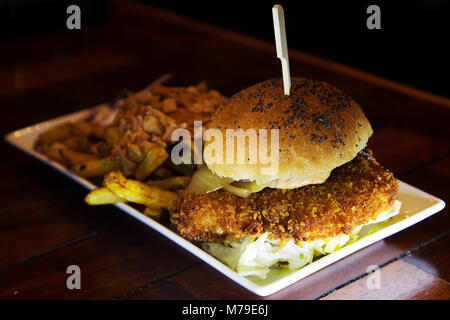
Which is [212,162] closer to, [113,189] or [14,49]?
[113,189]

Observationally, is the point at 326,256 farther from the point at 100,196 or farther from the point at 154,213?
the point at 100,196

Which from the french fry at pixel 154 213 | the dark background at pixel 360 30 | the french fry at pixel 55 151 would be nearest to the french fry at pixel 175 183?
the french fry at pixel 154 213

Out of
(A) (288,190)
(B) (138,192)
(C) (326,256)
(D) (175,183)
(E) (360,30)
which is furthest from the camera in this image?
(E) (360,30)

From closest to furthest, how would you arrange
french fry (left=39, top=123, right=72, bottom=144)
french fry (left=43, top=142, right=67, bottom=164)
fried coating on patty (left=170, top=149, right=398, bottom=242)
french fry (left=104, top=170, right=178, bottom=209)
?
fried coating on patty (left=170, top=149, right=398, bottom=242) < french fry (left=104, top=170, right=178, bottom=209) < french fry (left=43, top=142, right=67, bottom=164) < french fry (left=39, top=123, right=72, bottom=144)

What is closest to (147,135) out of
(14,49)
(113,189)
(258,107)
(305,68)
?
(113,189)

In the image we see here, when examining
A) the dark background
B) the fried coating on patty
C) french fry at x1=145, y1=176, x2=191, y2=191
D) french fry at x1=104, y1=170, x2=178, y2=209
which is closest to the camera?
the fried coating on patty

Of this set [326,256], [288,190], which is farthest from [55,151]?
[326,256]

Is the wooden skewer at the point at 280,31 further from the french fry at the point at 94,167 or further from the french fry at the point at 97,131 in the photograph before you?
the french fry at the point at 97,131

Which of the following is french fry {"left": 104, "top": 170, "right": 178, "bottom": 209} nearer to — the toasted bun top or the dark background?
the toasted bun top

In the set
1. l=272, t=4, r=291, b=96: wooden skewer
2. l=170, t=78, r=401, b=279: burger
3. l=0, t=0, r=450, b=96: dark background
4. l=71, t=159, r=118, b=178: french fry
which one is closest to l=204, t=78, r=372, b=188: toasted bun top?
l=170, t=78, r=401, b=279: burger
